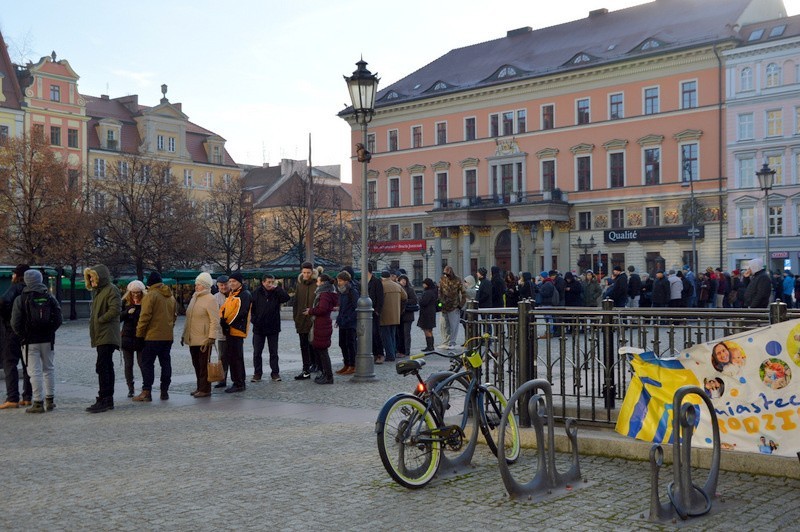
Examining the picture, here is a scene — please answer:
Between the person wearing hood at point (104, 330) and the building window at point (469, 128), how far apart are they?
62117 millimetres

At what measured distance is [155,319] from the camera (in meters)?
13.1

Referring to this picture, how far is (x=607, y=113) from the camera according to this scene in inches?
2571

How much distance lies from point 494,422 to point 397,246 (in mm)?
69354

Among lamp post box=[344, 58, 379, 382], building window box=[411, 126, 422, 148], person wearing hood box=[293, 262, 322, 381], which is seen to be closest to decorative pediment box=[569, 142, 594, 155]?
building window box=[411, 126, 422, 148]

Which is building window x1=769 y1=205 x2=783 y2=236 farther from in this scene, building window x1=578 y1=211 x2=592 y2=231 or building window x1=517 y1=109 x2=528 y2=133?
building window x1=517 y1=109 x2=528 y2=133

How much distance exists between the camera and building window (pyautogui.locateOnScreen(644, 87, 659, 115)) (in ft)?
206

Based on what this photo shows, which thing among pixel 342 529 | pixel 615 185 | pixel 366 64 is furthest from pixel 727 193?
pixel 342 529

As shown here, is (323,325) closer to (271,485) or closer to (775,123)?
(271,485)

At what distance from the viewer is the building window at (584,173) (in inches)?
2611

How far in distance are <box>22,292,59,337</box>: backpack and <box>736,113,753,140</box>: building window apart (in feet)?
174

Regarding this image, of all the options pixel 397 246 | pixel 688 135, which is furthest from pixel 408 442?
pixel 397 246

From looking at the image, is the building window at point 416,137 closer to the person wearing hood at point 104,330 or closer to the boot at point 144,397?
the boot at point 144,397

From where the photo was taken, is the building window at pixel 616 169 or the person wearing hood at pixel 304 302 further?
the building window at pixel 616 169

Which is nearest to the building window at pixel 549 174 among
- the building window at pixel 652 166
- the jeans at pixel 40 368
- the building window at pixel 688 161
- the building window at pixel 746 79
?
the building window at pixel 652 166
